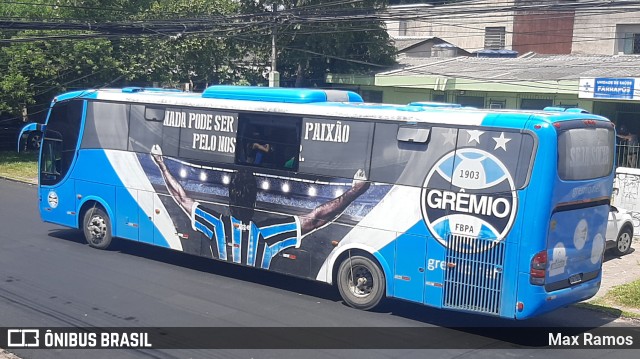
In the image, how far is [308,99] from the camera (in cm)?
1170

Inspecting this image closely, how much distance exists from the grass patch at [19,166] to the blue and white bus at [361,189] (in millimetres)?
11970

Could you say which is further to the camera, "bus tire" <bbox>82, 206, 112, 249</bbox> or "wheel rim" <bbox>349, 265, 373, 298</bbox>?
"bus tire" <bbox>82, 206, 112, 249</bbox>

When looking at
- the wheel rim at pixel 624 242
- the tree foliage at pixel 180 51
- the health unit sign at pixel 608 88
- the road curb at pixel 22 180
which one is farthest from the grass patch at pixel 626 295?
the road curb at pixel 22 180

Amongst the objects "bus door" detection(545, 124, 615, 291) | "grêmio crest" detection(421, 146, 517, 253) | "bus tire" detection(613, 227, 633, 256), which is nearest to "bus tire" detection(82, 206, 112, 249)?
"grêmio crest" detection(421, 146, 517, 253)

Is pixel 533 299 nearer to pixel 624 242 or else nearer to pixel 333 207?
pixel 333 207

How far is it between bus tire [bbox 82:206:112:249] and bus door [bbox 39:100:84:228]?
1.13ft

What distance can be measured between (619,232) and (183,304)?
9470 mm

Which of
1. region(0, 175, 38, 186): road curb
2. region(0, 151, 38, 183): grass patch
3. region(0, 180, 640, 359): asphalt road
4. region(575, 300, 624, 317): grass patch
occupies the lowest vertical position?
region(0, 180, 640, 359): asphalt road

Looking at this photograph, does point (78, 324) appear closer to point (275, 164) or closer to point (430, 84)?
point (275, 164)

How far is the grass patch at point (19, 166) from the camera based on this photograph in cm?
2538

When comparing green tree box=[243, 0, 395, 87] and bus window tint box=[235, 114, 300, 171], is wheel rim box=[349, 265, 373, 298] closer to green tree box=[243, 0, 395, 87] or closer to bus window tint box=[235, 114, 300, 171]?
bus window tint box=[235, 114, 300, 171]

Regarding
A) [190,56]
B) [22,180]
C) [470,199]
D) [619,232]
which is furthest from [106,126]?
[190,56]

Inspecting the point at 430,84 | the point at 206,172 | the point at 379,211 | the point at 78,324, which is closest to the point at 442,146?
the point at 379,211

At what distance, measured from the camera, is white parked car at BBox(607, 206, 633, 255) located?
15.1 m
